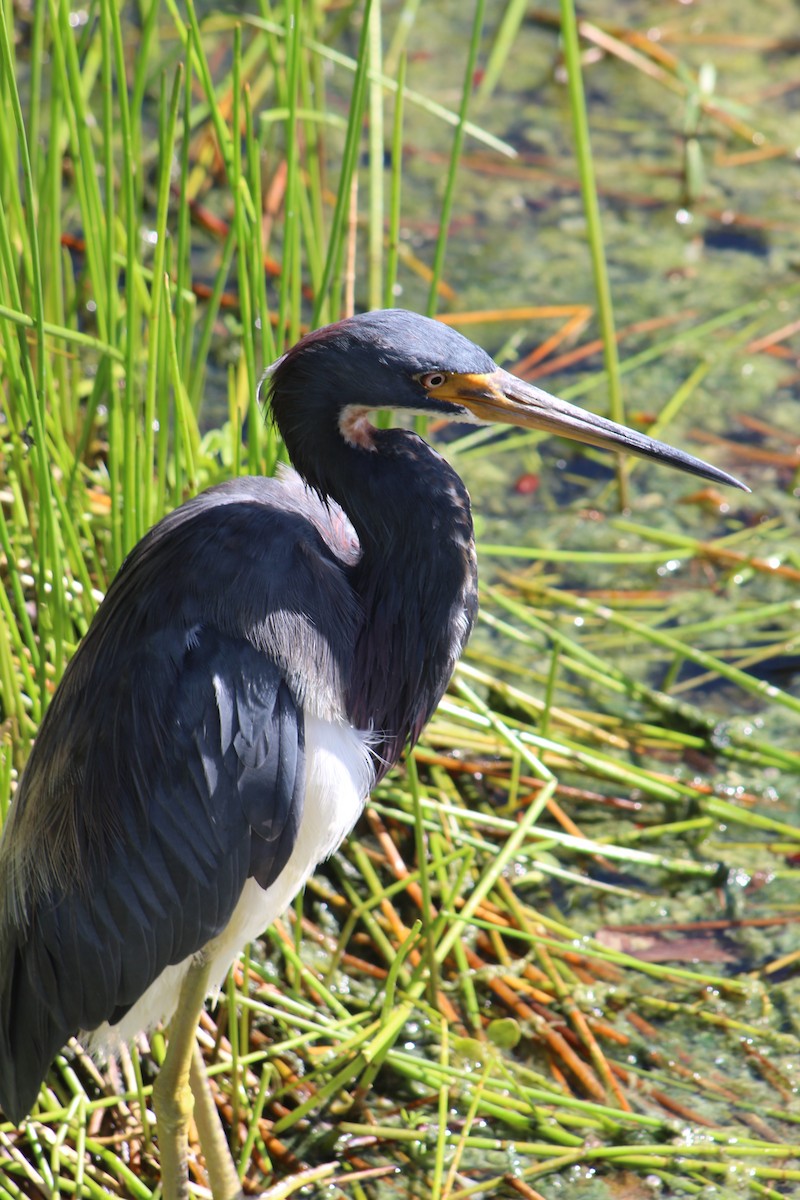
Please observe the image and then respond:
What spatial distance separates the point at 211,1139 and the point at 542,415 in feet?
4.68

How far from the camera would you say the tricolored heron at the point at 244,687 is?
83.2 inches

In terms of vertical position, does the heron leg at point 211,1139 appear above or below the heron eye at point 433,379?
below

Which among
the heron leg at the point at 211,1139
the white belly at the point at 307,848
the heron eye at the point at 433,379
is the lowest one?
the heron leg at the point at 211,1139

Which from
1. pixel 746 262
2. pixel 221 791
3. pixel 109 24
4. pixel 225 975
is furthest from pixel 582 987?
pixel 746 262

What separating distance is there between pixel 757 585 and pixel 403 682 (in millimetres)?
1733

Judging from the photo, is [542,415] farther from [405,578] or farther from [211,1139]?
[211,1139]

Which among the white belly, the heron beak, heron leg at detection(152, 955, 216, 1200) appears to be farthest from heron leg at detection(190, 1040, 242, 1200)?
the heron beak

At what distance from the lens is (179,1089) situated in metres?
2.41

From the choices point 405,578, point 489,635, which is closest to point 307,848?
point 405,578

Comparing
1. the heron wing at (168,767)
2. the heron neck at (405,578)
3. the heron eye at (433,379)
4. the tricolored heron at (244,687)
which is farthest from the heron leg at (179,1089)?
the heron eye at (433,379)

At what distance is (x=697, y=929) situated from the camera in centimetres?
306

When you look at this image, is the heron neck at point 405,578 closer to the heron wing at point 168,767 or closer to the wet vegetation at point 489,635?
the heron wing at point 168,767

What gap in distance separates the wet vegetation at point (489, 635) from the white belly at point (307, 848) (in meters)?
0.14

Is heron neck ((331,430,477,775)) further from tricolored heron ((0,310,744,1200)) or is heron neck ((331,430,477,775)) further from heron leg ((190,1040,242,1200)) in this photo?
heron leg ((190,1040,242,1200))
